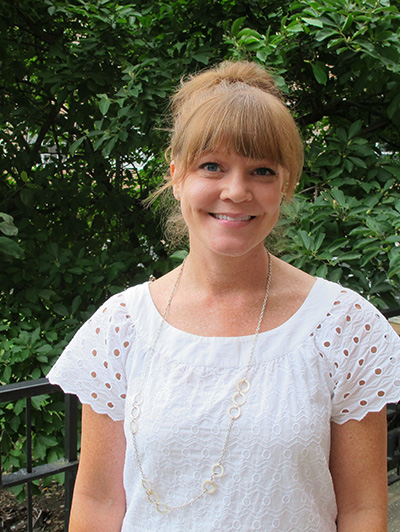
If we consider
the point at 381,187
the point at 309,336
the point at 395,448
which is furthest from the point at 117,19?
the point at 395,448

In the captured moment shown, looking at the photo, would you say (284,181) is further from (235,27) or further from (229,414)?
(235,27)

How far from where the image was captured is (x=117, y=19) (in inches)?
Answer: 106

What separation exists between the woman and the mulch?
2451 millimetres

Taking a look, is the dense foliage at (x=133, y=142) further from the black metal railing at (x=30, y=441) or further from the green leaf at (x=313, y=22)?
the black metal railing at (x=30, y=441)

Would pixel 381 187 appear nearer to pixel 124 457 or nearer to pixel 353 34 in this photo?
pixel 353 34

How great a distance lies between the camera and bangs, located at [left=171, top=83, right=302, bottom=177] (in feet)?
3.84

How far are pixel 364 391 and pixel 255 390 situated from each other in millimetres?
224

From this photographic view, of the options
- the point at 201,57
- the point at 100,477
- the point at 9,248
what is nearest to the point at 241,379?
the point at 100,477

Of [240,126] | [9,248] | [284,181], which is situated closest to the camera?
[240,126]

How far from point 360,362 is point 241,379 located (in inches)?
9.9

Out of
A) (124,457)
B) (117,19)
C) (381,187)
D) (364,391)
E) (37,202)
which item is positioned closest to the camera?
(364,391)

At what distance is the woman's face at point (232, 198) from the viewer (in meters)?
1.19

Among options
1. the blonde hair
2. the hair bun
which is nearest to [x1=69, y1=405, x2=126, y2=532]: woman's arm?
the blonde hair

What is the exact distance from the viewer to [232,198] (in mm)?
1176
